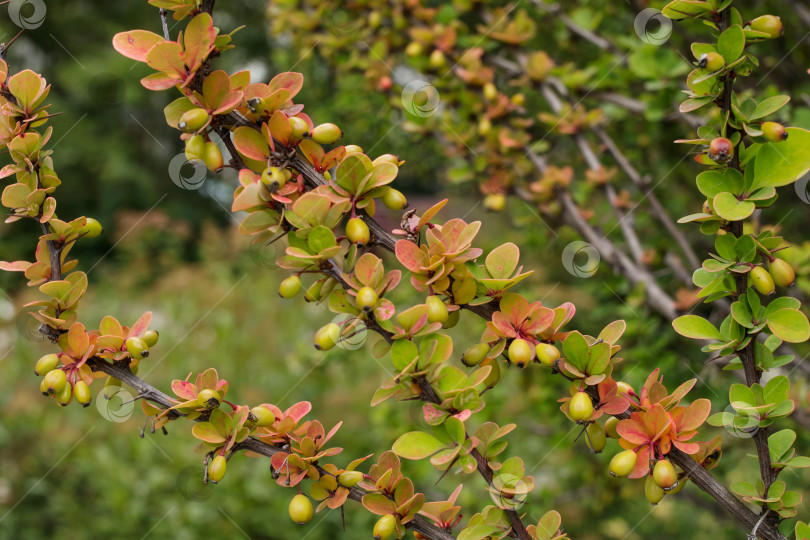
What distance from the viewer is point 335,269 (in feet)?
2.18

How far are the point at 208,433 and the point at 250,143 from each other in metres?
0.32

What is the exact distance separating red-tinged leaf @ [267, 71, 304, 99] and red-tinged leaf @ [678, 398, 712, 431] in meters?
0.55

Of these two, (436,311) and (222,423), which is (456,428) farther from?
(222,423)

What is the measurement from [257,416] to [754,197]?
1.91 ft

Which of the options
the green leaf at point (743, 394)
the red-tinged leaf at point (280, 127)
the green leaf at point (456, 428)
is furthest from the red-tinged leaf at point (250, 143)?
the green leaf at point (743, 394)

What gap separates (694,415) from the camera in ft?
2.11

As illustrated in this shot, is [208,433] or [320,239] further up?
[320,239]

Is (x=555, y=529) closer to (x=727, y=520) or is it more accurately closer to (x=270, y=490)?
(x=727, y=520)

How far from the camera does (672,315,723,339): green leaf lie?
2.20 ft

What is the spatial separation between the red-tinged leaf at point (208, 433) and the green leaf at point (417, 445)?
0.19m

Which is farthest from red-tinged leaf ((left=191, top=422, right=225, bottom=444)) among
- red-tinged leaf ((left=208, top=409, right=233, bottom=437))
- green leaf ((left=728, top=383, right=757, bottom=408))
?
green leaf ((left=728, top=383, right=757, bottom=408))

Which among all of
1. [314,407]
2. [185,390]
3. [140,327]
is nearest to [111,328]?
[140,327]

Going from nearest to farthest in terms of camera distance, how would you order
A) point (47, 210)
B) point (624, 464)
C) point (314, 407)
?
point (624, 464) < point (47, 210) < point (314, 407)

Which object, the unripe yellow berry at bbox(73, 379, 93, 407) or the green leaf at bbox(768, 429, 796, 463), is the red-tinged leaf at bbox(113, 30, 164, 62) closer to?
the unripe yellow berry at bbox(73, 379, 93, 407)
